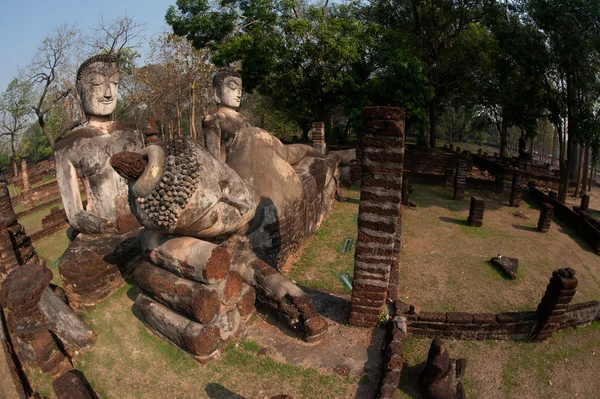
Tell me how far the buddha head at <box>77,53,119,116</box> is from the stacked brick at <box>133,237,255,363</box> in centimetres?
219

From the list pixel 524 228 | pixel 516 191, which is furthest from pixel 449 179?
pixel 524 228

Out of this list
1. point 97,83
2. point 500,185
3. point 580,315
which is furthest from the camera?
point 500,185

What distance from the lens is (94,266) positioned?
4805 millimetres

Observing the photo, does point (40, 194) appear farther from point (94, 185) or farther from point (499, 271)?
point (499, 271)

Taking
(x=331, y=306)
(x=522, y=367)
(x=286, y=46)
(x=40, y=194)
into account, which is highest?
(x=286, y=46)

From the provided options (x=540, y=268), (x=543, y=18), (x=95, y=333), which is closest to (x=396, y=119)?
(x=95, y=333)

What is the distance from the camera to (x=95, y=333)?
4.52 metres

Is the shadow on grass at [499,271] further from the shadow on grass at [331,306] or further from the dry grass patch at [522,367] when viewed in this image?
the shadow on grass at [331,306]

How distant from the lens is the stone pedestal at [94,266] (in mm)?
4707

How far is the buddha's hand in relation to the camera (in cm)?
509

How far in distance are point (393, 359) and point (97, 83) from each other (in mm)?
5099

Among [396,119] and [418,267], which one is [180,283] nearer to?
[396,119]

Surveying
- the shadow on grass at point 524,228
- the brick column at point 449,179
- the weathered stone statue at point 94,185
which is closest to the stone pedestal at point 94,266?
the weathered stone statue at point 94,185

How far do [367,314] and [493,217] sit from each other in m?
9.08
